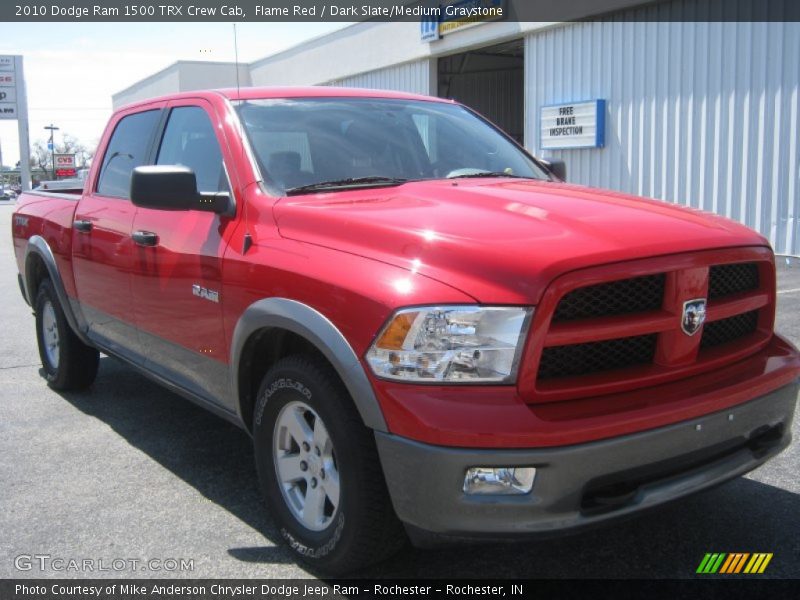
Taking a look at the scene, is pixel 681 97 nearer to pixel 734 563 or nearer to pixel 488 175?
pixel 488 175

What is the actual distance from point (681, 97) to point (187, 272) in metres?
10.3

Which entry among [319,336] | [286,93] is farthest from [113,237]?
[319,336]

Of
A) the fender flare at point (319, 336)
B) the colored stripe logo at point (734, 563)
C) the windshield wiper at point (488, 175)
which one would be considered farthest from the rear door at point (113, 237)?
the colored stripe logo at point (734, 563)

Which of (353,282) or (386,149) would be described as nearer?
(353,282)

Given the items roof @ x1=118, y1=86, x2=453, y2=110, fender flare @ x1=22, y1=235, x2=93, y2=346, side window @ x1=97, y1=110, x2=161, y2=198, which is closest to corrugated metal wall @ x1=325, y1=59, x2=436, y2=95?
fender flare @ x1=22, y1=235, x2=93, y2=346

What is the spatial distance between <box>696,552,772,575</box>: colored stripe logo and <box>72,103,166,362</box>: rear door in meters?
3.00

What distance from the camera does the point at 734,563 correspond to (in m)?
3.04

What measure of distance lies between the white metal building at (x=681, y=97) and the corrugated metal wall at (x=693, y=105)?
16 millimetres

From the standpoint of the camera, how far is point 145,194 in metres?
3.41

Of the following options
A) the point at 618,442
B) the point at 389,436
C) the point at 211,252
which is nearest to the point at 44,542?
the point at 211,252

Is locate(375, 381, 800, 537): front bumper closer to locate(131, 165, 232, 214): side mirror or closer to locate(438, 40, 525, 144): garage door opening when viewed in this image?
locate(131, 165, 232, 214): side mirror

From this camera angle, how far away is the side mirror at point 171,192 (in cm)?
339

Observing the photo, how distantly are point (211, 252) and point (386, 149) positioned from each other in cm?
100

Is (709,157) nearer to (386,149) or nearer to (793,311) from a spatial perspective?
(793,311)
